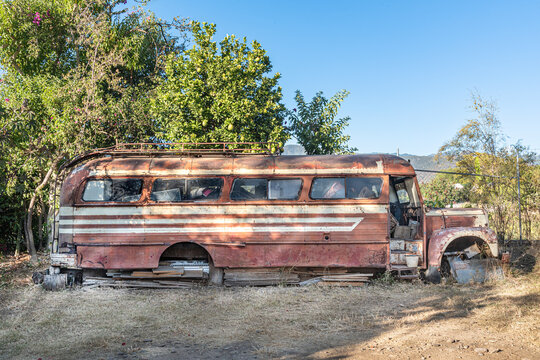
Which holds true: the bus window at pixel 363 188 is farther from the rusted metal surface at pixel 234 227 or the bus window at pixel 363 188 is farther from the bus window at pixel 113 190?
the bus window at pixel 113 190

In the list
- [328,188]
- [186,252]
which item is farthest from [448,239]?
[186,252]

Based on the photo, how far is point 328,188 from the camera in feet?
30.1

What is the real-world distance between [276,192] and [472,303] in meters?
4.08

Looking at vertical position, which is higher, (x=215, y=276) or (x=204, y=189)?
(x=204, y=189)

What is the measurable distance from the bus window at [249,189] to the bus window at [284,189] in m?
Result: 0.14

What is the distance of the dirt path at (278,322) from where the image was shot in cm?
Result: 552

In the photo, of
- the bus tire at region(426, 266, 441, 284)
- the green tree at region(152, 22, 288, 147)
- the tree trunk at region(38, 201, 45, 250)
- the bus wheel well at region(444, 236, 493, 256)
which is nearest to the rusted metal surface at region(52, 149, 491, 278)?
the bus tire at region(426, 266, 441, 284)

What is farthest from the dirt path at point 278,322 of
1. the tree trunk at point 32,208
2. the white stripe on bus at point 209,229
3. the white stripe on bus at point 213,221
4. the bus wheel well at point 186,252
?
the tree trunk at point 32,208

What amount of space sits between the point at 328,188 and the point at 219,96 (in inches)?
175

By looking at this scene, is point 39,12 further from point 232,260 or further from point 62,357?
point 62,357

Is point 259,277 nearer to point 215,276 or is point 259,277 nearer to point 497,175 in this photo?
point 215,276

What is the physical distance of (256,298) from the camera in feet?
27.0

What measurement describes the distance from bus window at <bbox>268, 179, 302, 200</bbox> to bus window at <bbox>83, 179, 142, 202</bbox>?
268cm

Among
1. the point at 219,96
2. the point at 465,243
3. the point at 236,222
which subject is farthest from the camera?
the point at 219,96
